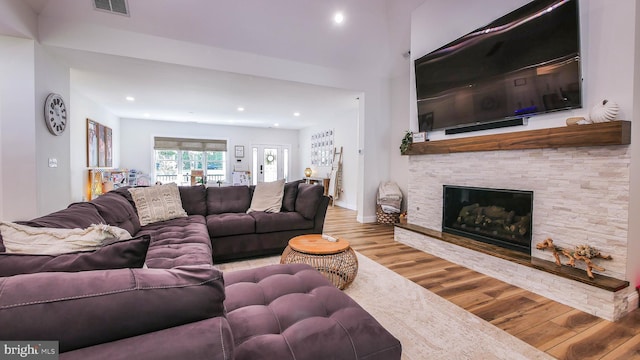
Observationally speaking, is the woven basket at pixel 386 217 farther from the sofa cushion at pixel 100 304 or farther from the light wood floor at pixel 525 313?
the sofa cushion at pixel 100 304

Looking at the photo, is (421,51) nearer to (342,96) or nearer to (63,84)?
(342,96)

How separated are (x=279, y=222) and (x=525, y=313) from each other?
243 cm

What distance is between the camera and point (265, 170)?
9742mm

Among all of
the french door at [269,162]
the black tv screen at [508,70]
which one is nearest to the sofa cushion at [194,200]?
the black tv screen at [508,70]

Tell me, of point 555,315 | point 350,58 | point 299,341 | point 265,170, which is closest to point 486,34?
point 350,58

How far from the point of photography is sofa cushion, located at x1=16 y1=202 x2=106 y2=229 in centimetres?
150

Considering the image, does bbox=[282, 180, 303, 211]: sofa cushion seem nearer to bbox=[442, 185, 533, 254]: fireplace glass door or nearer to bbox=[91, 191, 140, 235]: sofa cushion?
bbox=[91, 191, 140, 235]: sofa cushion

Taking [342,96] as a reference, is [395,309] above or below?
below

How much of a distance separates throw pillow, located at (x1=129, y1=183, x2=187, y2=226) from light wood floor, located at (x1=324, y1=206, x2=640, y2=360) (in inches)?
93.1

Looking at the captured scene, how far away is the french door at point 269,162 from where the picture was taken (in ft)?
31.4

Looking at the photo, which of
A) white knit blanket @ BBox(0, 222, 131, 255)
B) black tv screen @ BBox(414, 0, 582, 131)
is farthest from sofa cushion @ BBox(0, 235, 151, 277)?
black tv screen @ BBox(414, 0, 582, 131)

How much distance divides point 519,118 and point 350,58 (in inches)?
110

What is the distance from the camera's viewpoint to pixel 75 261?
34.9 inches

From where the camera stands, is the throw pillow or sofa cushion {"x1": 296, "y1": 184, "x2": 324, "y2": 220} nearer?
the throw pillow
